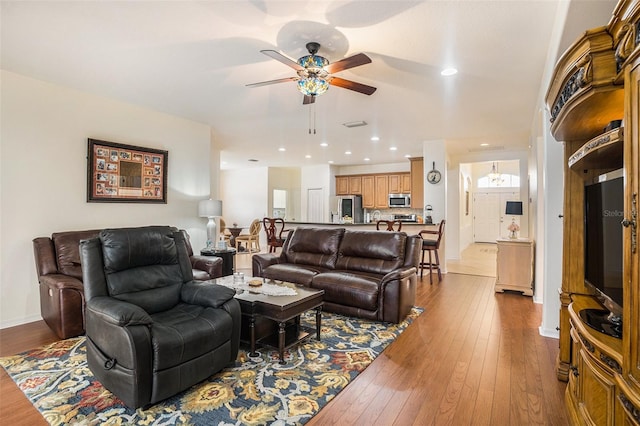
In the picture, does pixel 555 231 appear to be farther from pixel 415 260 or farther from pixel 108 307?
pixel 108 307

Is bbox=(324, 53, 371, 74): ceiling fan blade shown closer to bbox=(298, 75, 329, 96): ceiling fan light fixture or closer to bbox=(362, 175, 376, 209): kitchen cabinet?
bbox=(298, 75, 329, 96): ceiling fan light fixture

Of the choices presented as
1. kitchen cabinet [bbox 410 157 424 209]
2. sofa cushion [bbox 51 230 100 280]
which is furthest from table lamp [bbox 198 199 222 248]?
kitchen cabinet [bbox 410 157 424 209]

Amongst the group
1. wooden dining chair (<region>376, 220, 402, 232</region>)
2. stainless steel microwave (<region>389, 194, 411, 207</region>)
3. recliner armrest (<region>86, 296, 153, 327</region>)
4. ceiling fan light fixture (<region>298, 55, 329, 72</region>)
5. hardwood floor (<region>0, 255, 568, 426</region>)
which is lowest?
hardwood floor (<region>0, 255, 568, 426</region>)

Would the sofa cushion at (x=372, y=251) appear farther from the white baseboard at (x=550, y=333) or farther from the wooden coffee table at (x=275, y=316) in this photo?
the white baseboard at (x=550, y=333)

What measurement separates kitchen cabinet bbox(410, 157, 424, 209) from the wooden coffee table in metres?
5.58

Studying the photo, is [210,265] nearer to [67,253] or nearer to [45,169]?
[67,253]

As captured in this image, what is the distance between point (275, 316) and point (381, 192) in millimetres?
7229

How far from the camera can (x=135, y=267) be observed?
2.43 m

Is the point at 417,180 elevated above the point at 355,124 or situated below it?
below

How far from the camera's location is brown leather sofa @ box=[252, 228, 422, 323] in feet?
10.9

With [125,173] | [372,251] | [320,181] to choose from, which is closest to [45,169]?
[125,173]

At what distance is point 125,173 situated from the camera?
415 centimetres

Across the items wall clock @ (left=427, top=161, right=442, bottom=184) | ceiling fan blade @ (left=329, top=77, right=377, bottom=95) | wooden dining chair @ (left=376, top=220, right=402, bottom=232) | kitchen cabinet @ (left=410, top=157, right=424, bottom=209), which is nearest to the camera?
ceiling fan blade @ (left=329, top=77, right=377, bottom=95)

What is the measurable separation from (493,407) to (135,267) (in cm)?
260
